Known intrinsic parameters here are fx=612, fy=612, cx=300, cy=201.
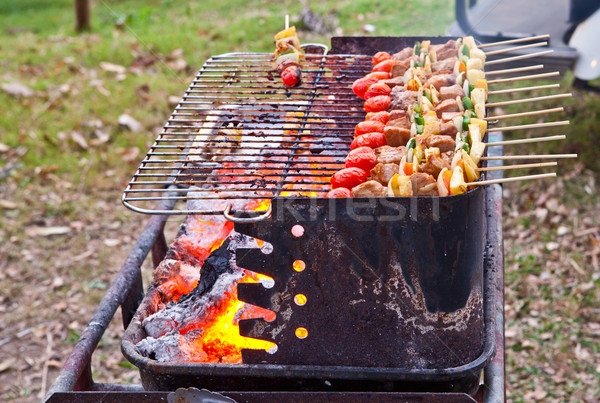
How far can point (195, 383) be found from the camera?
7.83ft

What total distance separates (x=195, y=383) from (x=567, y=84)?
6.33 meters

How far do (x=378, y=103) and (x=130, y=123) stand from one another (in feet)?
15.6

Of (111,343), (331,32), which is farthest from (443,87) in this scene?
(331,32)

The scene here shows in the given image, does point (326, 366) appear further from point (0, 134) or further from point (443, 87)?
point (0, 134)

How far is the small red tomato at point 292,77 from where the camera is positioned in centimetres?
355

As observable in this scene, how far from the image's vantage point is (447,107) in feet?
10.3

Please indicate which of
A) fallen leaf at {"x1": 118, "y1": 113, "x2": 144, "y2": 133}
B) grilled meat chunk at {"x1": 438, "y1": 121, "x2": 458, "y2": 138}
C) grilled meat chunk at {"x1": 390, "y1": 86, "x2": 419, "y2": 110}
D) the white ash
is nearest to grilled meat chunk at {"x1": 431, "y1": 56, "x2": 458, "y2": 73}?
grilled meat chunk at {"x1": 390, "y1": 86, "x2": 419, "y2": 110}

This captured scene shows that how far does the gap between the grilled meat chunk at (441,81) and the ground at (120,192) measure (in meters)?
2.17

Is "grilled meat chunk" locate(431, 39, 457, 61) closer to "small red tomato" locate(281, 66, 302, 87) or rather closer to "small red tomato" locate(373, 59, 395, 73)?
"small red tomato" locate(373, 59, 395, 73)

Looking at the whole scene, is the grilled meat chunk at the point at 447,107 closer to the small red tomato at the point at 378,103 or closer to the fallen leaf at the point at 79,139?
the small red tomato at the point at 378,103

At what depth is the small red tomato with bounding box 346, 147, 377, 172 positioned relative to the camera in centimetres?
275

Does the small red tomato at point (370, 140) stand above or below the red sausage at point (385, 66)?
below

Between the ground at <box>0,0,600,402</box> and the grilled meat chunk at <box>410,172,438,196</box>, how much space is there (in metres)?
2.43

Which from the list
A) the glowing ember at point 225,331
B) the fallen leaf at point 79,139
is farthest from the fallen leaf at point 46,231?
the glowing ember at point 225,331
